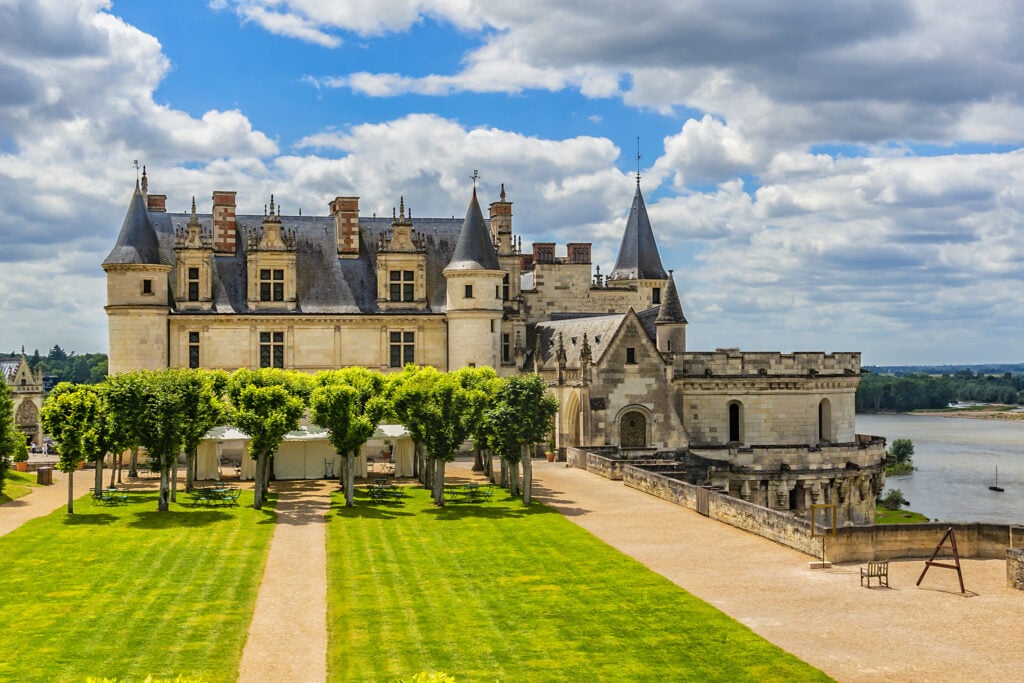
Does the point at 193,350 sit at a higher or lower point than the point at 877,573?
higher

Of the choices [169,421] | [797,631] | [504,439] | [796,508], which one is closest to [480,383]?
[504,439]

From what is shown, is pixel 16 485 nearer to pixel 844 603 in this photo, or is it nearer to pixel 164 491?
pixel 164 491

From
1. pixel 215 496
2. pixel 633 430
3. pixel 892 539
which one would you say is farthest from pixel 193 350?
pixel 892 539

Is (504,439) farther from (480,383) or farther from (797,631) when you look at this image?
(797,631)

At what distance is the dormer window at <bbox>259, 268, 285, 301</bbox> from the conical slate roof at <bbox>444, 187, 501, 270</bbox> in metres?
8.05

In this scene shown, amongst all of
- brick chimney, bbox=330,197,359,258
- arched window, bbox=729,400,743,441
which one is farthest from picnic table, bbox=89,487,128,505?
arched window, bbox=729,400,743,441

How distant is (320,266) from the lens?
51250 millimetres

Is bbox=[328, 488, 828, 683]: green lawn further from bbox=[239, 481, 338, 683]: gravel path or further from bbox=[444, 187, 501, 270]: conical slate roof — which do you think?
bbox=[444, 187, 501, 270]: conical slate roof

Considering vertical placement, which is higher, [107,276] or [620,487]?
[107,276]

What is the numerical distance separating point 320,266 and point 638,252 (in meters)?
18.4

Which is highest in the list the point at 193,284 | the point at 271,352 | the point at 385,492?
the point at 193,284

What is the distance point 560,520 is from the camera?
30453mm

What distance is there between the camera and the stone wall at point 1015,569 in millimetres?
22094

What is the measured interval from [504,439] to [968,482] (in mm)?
56090
